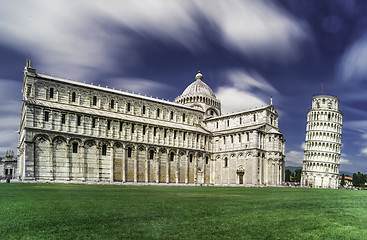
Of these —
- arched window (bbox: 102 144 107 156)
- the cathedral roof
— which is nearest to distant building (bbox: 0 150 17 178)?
arched window (bbox: 102 144 107 156)

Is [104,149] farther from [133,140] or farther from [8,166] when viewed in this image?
[8,166]

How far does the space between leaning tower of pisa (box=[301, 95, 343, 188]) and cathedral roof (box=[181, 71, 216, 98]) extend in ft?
114

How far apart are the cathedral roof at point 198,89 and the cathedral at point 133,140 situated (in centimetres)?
579

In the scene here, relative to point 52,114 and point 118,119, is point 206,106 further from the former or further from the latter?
point 52,114

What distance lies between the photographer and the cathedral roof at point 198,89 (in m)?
78.5

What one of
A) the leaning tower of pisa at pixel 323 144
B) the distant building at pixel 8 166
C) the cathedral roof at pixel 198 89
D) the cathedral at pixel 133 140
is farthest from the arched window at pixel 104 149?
the leaning tower of pisa at pixel 323 144

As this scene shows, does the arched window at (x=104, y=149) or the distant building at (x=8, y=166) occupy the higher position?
the arched window at (x=104, y=149)

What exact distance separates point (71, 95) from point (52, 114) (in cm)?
778

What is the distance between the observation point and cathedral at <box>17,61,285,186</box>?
45.6 metres

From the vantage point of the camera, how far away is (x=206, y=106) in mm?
76000

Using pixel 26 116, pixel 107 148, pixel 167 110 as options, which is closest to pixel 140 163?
Result: pixel 107 148

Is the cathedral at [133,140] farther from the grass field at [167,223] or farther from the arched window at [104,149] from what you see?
the grass field at [167,223]

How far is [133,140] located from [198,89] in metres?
31.7

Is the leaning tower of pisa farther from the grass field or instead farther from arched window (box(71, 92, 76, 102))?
the grass field
